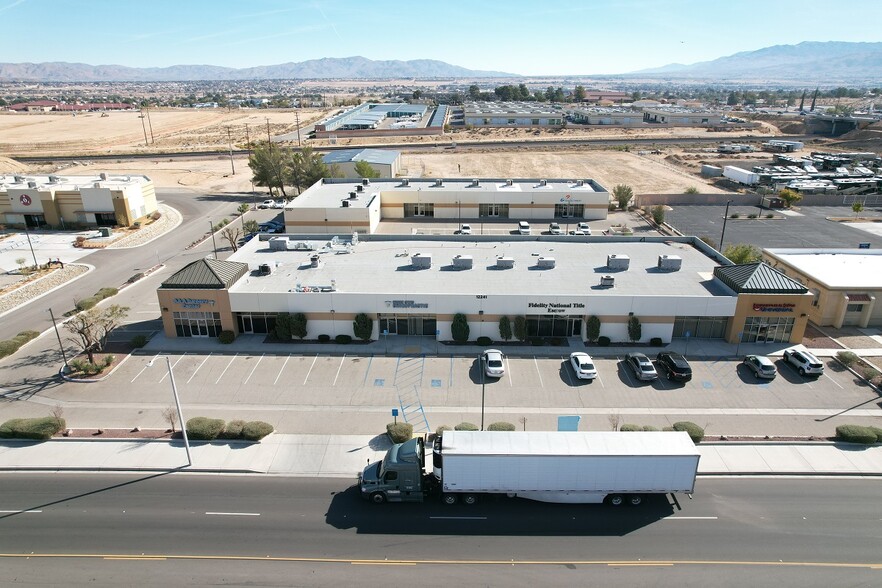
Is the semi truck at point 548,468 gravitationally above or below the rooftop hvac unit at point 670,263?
below

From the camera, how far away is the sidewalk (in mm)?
27031

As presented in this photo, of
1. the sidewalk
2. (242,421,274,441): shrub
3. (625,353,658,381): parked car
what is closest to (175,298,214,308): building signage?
the sidewalk

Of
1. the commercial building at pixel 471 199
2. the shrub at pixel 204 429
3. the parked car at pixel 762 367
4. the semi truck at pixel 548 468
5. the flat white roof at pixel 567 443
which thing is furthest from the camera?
the commercial building at pixel 471 199

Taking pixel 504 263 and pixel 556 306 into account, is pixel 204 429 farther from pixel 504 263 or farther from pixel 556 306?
pixel 504 263

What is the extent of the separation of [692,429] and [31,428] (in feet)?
118

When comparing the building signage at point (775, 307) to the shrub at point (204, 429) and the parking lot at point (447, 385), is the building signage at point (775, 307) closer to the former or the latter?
the parking lot at point (447, 385)

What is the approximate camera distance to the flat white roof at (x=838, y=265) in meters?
44.4

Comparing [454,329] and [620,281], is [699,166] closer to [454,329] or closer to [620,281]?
[620,281]

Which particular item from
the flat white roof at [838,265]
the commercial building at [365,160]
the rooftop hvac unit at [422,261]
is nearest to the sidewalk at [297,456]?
the rooftop hvac unit at [422,261]

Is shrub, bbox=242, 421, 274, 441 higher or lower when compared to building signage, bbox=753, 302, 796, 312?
lower

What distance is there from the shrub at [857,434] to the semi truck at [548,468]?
11.9m

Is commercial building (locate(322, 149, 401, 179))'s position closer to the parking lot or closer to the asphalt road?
the parking lot

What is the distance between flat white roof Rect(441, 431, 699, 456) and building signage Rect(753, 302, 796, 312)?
20433 millimetres

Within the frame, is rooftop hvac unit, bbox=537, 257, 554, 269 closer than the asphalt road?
No
